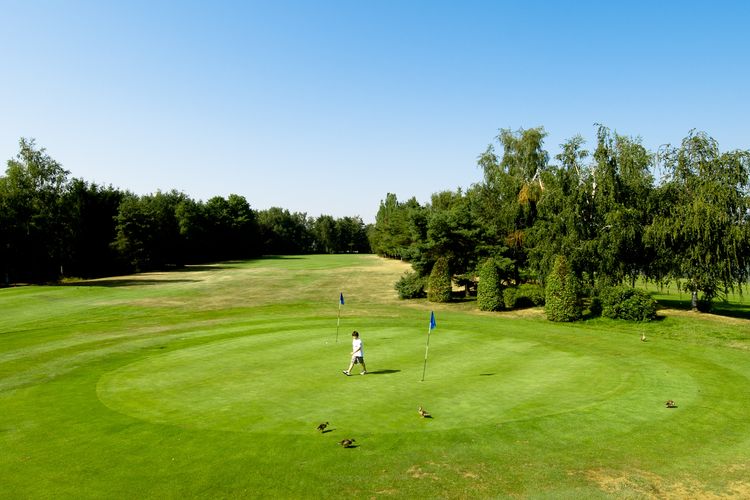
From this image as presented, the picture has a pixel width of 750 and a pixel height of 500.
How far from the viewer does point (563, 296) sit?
3650cm

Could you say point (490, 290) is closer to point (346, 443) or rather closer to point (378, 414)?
point (378, 414)

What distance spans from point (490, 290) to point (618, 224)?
11.7 m

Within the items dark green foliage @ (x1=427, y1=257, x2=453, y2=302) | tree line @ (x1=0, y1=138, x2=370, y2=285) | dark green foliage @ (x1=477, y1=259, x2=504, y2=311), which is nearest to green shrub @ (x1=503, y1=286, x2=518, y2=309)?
dark green foliage @ (x1=477, y1=259, x2=504, y2=311)

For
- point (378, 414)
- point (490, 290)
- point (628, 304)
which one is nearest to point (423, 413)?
point (378, 414)

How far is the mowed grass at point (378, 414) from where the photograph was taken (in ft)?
36.7

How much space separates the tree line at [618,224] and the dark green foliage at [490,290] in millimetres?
2164

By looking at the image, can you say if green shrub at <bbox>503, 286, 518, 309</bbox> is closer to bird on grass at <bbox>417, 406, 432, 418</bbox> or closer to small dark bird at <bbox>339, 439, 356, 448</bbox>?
bird on grass at <bbox>417, 406, 432, 418</bbox>

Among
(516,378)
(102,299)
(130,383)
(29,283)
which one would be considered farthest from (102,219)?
(516,378)

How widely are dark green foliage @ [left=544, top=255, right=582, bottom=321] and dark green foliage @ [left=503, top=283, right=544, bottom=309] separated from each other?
4989 millimetres

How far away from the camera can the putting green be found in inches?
583

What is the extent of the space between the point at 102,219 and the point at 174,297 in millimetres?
51725

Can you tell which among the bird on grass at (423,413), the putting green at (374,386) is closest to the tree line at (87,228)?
the putting green at (374,386)

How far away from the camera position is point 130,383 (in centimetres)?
1902

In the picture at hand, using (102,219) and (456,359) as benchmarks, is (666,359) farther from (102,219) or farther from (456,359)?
(102,219)
